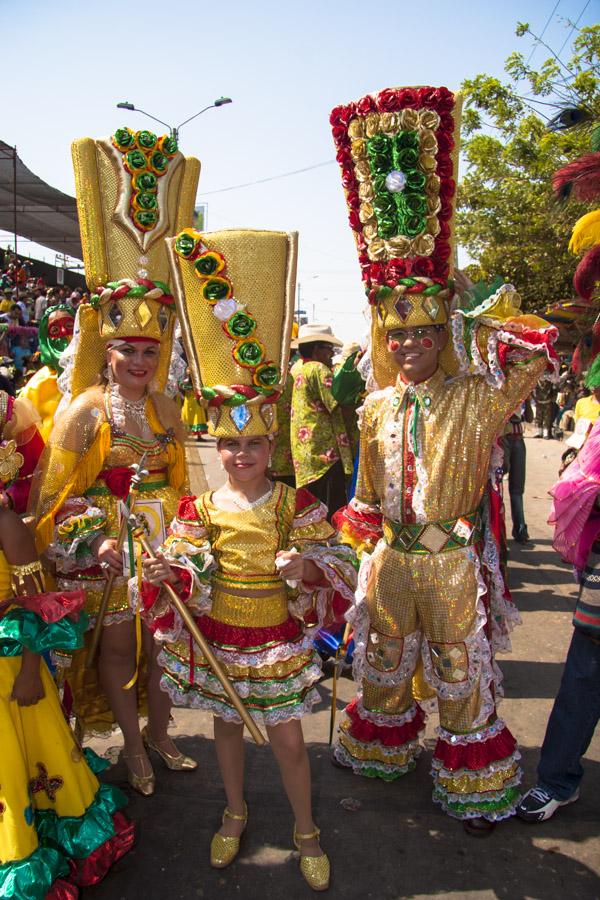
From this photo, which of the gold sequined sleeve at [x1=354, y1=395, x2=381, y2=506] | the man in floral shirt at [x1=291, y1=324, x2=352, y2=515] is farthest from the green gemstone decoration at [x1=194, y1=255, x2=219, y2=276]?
the man in floral shirt at [x1=291, y1=324, x2=352, y2=515]

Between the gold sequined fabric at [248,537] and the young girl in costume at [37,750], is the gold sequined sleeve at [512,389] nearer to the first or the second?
the gold sequined fabric at [248,537]

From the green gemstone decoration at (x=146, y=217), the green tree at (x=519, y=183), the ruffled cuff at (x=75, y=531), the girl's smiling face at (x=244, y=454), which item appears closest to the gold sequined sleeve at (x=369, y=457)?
the girl's smiling face at (x=244, y=454)

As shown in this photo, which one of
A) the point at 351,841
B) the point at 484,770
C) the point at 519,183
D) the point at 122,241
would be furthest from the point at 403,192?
the point at 519,183

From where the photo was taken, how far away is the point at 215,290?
2443 mm

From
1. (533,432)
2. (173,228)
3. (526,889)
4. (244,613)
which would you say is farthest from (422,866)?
(533,432)

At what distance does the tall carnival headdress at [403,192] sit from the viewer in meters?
2.68

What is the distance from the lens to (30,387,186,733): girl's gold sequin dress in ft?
9.46

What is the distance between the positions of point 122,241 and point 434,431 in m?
1.60

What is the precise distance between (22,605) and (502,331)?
207 centimetres

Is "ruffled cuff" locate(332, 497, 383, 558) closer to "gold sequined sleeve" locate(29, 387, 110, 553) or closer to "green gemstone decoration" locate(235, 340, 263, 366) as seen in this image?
"green gemstone decoration" locate(235, 340, 263, 366)

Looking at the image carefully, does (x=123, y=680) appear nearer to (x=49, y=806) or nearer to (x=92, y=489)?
(x=49, y=806)

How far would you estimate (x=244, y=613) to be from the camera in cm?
261

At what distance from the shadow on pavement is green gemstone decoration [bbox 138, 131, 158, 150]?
113 inches

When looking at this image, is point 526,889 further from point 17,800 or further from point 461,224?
point 461,224
